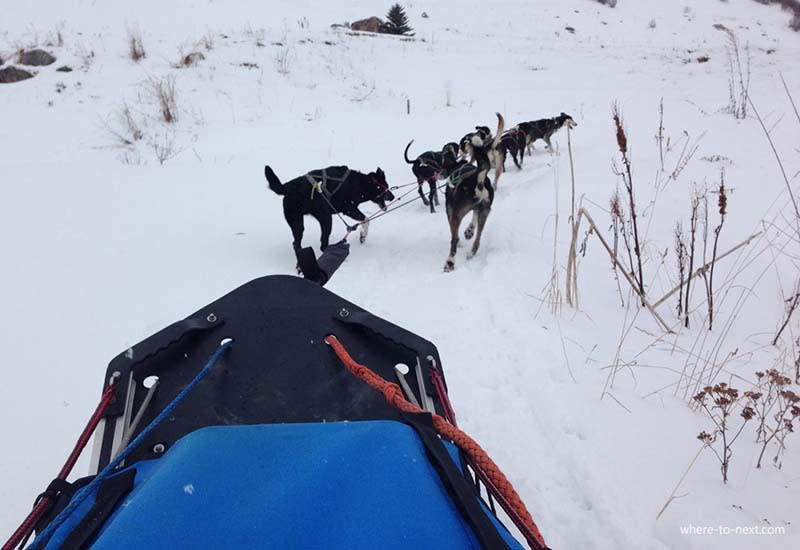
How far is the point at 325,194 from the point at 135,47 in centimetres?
821

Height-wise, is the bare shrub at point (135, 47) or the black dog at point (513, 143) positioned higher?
the bare shrub at point (135, 47)

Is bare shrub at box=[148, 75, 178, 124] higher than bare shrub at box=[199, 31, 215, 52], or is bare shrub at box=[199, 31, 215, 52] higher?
bare shrub at box=[199, 31, 215, 52]

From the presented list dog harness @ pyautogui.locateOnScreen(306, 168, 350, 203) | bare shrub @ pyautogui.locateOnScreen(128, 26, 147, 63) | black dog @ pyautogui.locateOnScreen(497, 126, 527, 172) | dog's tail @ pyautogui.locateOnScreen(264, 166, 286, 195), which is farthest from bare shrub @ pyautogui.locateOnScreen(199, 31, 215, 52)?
dog's tail @ pyautogui.locateOnScreen(264, 166, 286, 195)

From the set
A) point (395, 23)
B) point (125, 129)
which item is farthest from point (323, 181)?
point (395, 23)

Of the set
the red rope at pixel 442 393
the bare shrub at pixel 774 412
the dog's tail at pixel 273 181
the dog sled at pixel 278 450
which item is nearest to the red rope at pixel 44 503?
the dog sled at pixel 278 450

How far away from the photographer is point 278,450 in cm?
88

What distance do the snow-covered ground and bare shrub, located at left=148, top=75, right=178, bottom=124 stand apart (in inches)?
8.6

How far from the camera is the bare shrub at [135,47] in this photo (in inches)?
388

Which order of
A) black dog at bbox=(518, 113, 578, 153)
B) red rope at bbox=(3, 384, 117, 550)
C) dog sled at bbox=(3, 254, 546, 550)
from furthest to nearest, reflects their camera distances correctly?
black dog at bbox=(518, 113, 578, 153) < red rope at bbox=(3, 384, 117, 550) < dog sled at bbox=(3, 254, 546, 550)

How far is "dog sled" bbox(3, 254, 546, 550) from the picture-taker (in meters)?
0.72

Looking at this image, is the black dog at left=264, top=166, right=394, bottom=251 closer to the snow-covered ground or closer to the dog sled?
the snow-covered ground

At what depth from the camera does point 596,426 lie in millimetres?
2027

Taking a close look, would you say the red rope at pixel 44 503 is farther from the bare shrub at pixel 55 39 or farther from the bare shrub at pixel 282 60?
the bare shrub at pixel 55 39

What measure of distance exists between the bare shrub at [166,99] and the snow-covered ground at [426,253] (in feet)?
0.72
